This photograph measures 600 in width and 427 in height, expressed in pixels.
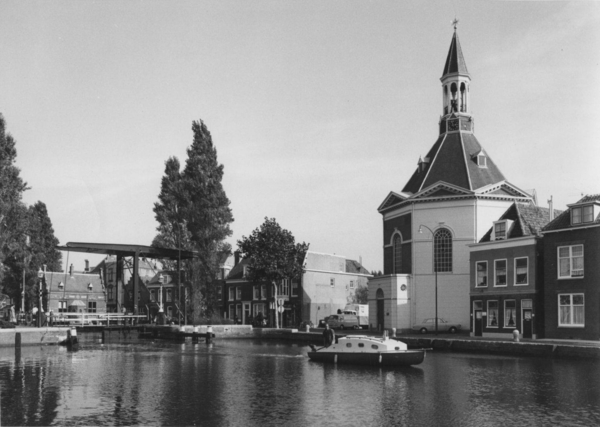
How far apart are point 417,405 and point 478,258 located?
30.8 metres

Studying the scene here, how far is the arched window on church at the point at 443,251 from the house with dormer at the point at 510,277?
23.8ft

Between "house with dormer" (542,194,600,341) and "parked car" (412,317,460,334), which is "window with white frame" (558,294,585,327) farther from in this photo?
"parked car" (412,317,460,334)

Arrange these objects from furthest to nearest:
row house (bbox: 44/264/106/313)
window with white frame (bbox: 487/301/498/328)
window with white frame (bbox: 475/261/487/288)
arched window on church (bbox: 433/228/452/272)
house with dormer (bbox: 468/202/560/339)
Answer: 1. row house (bbox: 44/264/106/313)
2. arched window on church (bbox: 433/228/452/272)
3. window with white frame (bbox: 475/261/487/288)
4. window with white frame (bbox: 487/301/498/328)
5. house with dormer (bbox: 468/202/560/339)

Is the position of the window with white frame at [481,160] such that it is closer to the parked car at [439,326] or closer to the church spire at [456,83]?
the church spire at [456,83]

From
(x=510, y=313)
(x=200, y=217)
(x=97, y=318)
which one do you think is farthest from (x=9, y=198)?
(x=510, y=313)

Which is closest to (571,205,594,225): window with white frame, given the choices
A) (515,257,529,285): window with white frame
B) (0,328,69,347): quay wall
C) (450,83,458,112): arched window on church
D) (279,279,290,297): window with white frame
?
(515,257,529,285): window with white frame

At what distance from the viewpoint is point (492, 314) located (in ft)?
165

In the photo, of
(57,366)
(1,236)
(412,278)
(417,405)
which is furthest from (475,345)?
(1,236)

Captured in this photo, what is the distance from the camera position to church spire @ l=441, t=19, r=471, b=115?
218ft

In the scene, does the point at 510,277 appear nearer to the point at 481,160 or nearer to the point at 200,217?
the point at 481,160

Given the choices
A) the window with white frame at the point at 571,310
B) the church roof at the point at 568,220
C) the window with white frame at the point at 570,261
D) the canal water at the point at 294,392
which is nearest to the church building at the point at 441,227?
the church roof at the point at 568,220

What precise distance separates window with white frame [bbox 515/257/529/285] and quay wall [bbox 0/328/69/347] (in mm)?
34272

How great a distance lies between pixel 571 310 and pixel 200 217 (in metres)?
35.3

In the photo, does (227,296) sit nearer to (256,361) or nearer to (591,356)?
(256,361)
